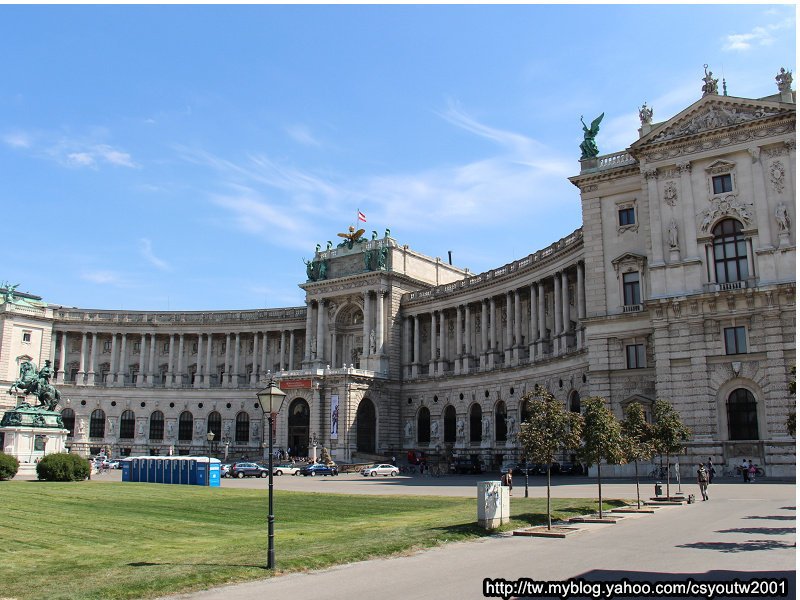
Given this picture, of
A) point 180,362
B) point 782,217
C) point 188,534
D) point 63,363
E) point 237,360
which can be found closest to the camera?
point 188,534

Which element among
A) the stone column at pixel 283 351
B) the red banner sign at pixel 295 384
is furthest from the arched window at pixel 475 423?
the stone column at pixel 283 351

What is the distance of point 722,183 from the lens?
2238 inches

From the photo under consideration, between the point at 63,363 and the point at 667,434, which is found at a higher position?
the point at 63,363

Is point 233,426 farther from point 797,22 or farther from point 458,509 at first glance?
point 797,22

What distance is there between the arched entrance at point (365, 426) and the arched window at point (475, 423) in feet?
43.4

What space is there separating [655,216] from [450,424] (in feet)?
141

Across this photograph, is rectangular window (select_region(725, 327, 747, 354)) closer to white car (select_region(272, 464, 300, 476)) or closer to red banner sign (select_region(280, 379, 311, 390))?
white car (select_region(272, 464, 300, 476))

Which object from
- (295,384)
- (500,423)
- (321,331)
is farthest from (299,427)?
(500,423)

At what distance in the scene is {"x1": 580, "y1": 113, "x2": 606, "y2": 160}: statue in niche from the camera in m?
66.4

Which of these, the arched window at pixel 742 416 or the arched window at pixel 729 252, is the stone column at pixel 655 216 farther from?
the arched window at pixel 742 416

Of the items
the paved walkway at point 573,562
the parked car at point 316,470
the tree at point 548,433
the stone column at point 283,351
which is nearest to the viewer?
the paved walkway at point 573,562

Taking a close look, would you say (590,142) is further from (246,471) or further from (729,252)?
(246,471)

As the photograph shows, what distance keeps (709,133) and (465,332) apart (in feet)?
139

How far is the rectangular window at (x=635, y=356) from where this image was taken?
2346 inches
